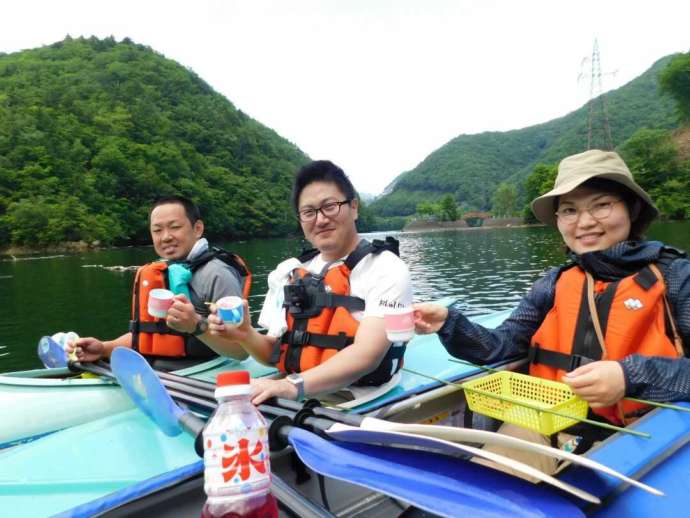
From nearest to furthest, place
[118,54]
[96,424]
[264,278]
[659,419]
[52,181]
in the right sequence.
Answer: [659,419]
[96,424]
[264,278]
[52,181]
[118,54]

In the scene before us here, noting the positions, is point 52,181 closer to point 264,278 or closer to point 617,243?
point 264,278

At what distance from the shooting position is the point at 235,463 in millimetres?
1114

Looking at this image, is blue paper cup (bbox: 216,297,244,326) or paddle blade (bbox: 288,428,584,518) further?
blue paper cup (bbox: 216,297,244,326)

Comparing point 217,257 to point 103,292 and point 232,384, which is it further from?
point 103,292

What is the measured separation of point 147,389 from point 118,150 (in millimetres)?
62171

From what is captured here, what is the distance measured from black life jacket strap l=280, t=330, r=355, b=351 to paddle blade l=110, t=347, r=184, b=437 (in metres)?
0.74

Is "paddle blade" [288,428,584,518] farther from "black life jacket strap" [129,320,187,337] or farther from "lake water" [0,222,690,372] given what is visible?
"lake water" [0,222,690,372]

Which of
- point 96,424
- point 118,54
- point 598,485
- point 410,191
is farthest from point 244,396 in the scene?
point 410,191

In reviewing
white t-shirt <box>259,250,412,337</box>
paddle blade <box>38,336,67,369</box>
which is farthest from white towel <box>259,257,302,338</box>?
paddle blade <box>38,336,67,369</box>

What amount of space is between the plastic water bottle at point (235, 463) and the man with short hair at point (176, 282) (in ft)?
8.22

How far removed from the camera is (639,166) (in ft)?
194

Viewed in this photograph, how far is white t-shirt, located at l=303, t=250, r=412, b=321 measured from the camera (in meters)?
2.39

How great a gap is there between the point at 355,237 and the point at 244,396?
5.47ft

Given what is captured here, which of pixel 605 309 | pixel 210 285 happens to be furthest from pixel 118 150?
pixel 605 309
